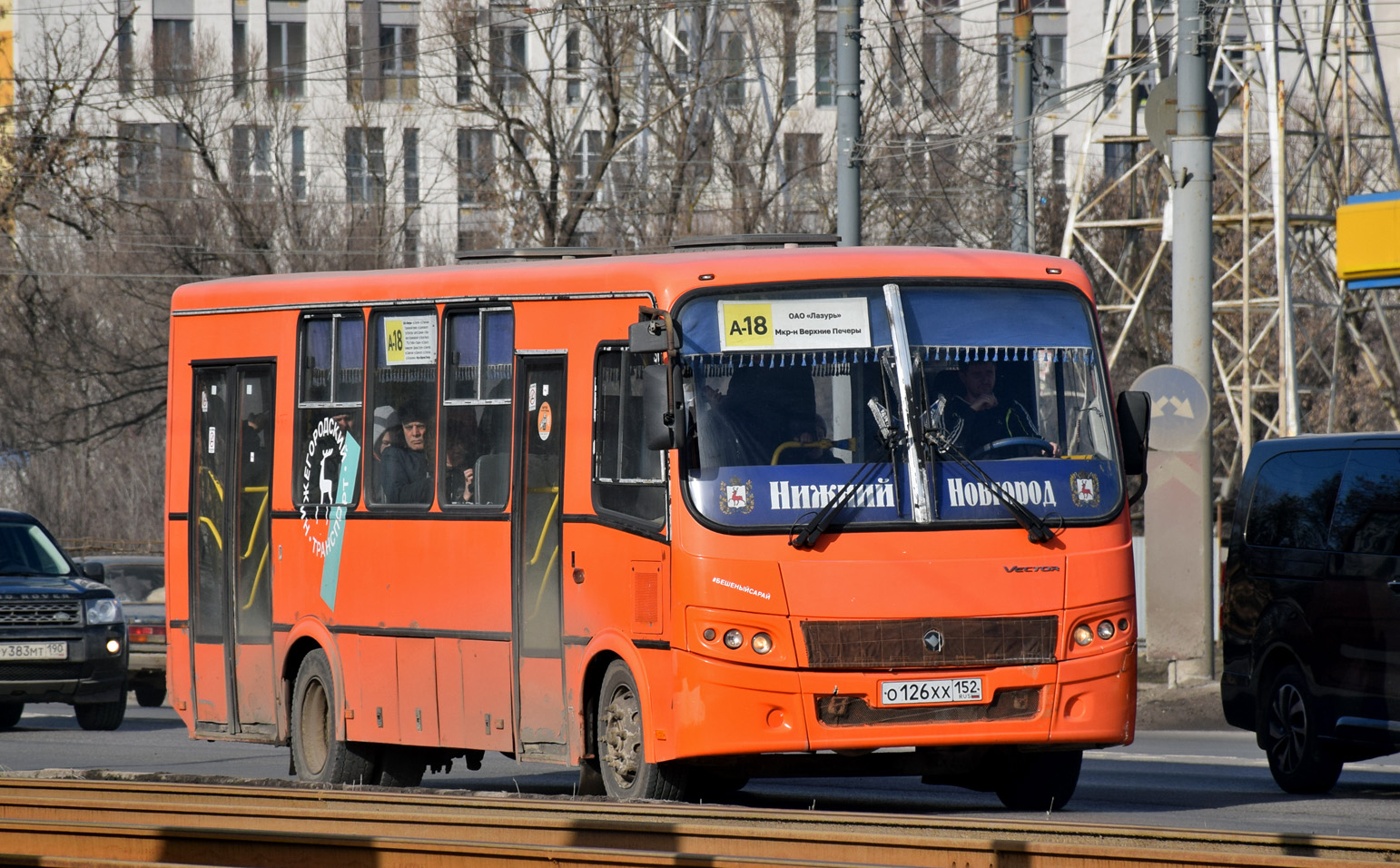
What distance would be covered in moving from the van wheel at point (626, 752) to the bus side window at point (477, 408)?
1.34m

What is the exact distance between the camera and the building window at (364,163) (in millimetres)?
46156

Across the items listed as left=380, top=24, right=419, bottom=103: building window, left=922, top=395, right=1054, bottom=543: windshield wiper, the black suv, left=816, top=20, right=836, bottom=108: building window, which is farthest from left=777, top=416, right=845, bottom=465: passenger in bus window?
left=380, top=24, right=419, bottom=103: building window

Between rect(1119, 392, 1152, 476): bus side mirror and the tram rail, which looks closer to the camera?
the tram rail

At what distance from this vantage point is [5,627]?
59.8ft

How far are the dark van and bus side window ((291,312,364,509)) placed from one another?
544 centimetres

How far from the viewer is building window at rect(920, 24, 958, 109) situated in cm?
4302

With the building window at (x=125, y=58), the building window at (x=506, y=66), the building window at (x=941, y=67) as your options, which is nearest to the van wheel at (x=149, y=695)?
the building window at (x=506, y=66)

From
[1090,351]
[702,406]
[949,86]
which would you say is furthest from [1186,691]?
[949,86]

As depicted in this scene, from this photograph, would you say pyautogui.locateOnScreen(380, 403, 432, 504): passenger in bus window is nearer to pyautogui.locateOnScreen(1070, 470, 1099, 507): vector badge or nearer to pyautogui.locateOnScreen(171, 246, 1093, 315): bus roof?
pyautogui.locateOnScreen(171, 246, 1093, 315): bus roof

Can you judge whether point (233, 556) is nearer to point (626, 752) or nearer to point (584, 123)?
point (626, 752)

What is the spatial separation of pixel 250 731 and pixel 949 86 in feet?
109

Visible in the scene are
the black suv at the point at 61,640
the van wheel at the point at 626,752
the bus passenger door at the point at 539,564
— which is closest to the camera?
the van wheel at the point at 626,752

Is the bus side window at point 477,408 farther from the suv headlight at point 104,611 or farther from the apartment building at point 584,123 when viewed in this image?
the apartment building at point 584,123

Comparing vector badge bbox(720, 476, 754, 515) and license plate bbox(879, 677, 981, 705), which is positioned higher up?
vector badge bbox(720, 476, 754, 515)
